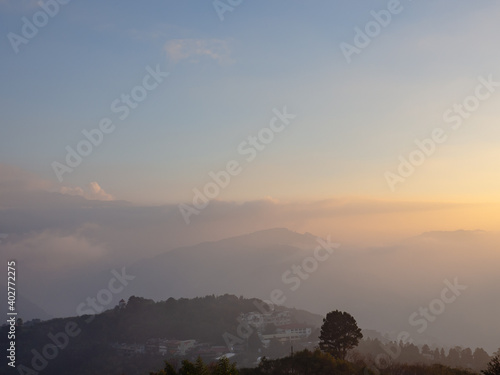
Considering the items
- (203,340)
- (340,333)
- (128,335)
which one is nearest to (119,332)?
(128,335)

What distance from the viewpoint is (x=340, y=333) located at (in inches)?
1571

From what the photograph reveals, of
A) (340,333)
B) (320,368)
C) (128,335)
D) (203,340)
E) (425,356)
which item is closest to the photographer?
(320,368)

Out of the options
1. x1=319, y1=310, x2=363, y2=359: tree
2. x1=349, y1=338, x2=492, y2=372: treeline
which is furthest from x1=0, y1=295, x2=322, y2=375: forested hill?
x1=319, y1=310, x2=363, y2=359: tree

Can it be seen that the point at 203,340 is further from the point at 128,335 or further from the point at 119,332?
the point at 119,332

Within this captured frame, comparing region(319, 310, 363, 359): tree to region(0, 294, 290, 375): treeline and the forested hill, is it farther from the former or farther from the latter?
region(0, 294, 290, 375): treeline

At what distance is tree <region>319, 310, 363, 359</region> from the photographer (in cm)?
3984

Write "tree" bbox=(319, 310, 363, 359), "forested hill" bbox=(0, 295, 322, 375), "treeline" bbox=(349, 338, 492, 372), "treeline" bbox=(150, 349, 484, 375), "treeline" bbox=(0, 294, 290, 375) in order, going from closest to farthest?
"treeline" bbox=(150, 349, 484, 375) → "tree" bbox=(319, 310, 363, 359) → "treeline" bbox=(349, 338, 492, 372) → "treeline" bbox=(0, 294, 290, 375) → "forested hill" bbox=(0, 295, 322, 375)

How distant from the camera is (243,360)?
72750 mm

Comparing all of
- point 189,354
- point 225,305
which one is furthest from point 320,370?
point 225,305

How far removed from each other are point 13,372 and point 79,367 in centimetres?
1175

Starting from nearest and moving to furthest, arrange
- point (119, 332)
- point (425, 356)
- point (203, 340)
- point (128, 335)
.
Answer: point (425, 356) → point (203, 340) → point (128, 335) → point (119, 332)

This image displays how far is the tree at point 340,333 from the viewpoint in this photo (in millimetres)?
39844

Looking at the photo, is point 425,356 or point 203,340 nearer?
point 425,356

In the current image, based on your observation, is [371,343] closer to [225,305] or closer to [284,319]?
[284,319]
